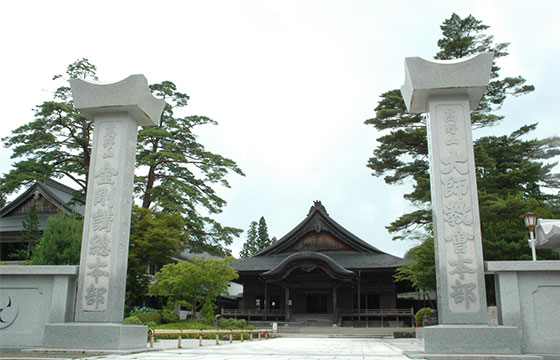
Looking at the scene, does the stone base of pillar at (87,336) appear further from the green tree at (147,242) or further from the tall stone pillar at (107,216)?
the green tree at (147,242)

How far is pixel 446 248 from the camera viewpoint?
8.56m

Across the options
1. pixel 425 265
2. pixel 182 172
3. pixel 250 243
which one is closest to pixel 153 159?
pixel 182 172

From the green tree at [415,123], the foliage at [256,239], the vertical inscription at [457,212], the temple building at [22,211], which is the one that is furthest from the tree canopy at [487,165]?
the foliage at [256,239]

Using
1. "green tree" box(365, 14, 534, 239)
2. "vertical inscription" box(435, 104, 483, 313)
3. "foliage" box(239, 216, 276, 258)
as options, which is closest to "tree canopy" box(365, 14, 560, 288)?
"green tree" box(365, 14, 534, 239)

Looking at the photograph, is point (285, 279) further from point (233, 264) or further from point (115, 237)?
point (115, 237)

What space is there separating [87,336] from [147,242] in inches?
563

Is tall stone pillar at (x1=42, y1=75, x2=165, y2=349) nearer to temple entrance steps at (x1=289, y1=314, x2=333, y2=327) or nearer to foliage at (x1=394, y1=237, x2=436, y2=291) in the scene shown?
foliage at (x1=394, y1=237, x2=436, y2=291)

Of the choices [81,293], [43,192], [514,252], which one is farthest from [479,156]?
[43,192]

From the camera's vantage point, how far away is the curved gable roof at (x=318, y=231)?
33188 millimetres

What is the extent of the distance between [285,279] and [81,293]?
21.2 m

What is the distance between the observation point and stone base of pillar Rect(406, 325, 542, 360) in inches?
298

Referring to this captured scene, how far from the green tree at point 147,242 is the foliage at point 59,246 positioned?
419 centimetres

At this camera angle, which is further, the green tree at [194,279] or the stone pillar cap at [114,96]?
the green tree at [194,279]

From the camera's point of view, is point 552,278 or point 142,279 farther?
point 142,279
